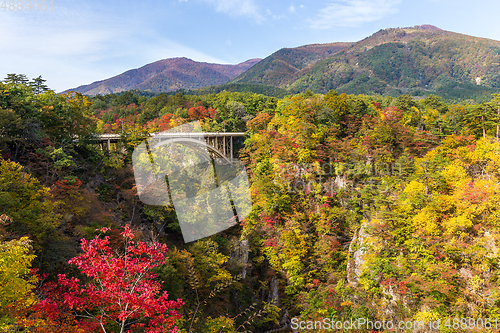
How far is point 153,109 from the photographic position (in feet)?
123

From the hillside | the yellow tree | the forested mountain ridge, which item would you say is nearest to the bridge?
the yellow tree

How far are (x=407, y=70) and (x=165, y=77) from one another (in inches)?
4495

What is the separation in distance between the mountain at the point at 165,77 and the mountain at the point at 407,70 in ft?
83.8

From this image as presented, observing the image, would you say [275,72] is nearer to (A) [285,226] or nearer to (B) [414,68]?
(B) [414,68]

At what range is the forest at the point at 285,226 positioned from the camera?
8.19 m

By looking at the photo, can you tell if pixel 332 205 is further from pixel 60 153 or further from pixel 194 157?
pixel 60 153

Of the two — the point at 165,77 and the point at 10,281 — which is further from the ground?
the point at 165,77

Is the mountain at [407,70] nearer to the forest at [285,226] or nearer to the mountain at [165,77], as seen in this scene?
the mountain at [165,77]

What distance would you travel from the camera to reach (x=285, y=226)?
69.8ft

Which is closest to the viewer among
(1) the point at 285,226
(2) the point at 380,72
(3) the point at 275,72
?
(1) the point at 285,226

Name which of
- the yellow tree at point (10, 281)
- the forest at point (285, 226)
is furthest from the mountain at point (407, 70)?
the yellow tree at point (10, 281)

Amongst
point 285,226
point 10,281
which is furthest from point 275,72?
point 10,281

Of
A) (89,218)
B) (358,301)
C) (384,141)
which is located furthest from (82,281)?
(384,141)

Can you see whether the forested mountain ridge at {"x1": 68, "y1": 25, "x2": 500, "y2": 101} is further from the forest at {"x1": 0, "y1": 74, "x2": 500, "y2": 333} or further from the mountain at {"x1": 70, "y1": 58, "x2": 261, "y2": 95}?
the forest at {"x1": 0, "y1": 74, "x2": 500, "y2": 333}
